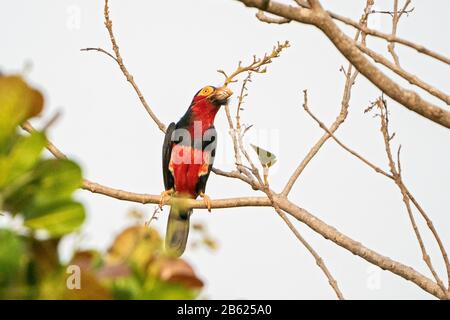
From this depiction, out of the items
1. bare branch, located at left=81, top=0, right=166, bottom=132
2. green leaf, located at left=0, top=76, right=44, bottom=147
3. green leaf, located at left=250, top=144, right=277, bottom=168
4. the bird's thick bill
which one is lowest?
green leaf, located at left=0, top=76, right=44, bottom=147

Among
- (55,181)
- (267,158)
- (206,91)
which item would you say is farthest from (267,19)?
(206,91)

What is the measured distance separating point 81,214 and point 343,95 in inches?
120

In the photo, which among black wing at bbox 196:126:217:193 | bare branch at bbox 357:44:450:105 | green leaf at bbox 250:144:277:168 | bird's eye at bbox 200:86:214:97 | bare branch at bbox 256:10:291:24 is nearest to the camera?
bare branch at bbox 357:44:450:105

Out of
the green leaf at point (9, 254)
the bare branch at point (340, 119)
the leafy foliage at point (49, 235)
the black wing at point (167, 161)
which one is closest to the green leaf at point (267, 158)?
the bare branch at point (340, 119)

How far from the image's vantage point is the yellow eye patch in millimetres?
6574

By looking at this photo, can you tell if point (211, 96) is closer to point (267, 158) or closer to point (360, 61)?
point (267, 158)

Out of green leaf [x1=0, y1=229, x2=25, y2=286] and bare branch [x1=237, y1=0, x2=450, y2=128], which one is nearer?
green leaf [x1=0, y1=229, x2=25, y2=286]

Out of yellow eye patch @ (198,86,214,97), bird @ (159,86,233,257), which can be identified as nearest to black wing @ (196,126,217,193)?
bird @ (159,86,233,257)

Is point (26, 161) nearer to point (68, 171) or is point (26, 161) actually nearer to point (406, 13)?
point (68, 171)

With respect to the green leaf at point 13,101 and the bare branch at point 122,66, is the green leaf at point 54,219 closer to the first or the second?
the green leaf at point 13,101

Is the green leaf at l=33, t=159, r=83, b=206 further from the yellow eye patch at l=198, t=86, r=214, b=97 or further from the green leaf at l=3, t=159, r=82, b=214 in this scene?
the yellow eye patch at l=198, t=86, r=214, b=97

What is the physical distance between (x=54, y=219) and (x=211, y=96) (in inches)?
223

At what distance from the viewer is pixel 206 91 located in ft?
21.7

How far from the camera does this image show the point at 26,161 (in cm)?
83
